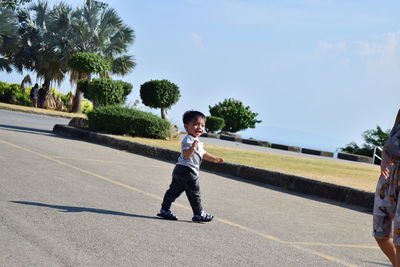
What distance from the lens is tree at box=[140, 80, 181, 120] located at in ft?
84.0

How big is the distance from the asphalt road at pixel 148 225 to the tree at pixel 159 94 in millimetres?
13571

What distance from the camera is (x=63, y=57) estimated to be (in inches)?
1903

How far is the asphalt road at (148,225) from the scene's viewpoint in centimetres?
539

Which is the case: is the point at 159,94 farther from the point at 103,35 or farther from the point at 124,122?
the point at 103,35

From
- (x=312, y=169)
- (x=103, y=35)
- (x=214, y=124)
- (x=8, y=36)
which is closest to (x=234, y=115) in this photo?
(x=214, y=124)

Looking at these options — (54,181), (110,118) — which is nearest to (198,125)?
(54,181)

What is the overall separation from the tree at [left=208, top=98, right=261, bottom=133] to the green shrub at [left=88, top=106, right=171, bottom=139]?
824 inches

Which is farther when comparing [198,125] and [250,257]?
[198,125]

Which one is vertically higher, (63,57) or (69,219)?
(63,57)

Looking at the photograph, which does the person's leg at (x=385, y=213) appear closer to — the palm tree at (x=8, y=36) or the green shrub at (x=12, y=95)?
the green shrub at (x=12, y=95)

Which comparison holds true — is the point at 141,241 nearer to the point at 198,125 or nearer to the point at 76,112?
the point at 198,125

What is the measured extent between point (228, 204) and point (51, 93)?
1515 inches

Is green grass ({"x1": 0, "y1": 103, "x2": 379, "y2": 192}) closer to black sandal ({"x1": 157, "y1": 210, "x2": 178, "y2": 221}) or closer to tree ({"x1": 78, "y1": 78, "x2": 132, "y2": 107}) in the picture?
black sandal ({"x1": 157, "y1": 210, "x2": 178, "y2": 221})

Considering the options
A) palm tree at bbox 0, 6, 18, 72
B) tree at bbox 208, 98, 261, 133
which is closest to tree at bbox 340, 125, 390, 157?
tree at bbox 208, 98, 261, 133
